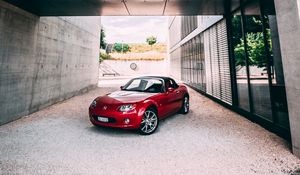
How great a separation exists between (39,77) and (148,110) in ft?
17.4

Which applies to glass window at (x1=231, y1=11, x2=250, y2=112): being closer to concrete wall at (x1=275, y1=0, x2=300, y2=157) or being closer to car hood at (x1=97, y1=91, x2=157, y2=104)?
concrete wall at (x1=275, y1=0, x2=300, y2=157)

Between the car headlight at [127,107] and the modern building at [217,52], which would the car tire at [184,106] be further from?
the car headlight at [127,107]

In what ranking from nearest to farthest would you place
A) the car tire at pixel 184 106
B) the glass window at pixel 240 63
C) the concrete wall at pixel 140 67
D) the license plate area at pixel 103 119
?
the license plate area at pixel 103 119 → the glass window at pixel 240 63 → the car tire at pixel 184 106 → the concrete wall at pixel 140 67

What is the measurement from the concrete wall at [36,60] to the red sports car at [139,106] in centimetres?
317

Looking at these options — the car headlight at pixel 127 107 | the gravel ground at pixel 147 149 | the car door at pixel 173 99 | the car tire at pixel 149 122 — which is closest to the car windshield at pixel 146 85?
the car door at pixel 173 99

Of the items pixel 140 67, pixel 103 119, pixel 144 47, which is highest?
pixel 144 47

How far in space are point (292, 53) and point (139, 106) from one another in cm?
328

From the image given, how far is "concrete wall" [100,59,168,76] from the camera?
35438 mm

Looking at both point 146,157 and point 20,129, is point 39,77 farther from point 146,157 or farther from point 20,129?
point 146,157

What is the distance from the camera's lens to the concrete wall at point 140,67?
3544 cm

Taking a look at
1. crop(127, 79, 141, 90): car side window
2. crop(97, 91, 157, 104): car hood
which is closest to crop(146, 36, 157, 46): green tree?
crop(127, 79, 141, 90): car side window

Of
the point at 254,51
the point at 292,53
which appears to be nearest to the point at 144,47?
the point at 254,51

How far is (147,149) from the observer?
3.70 meters

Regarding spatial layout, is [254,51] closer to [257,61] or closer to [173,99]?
[257,61]
